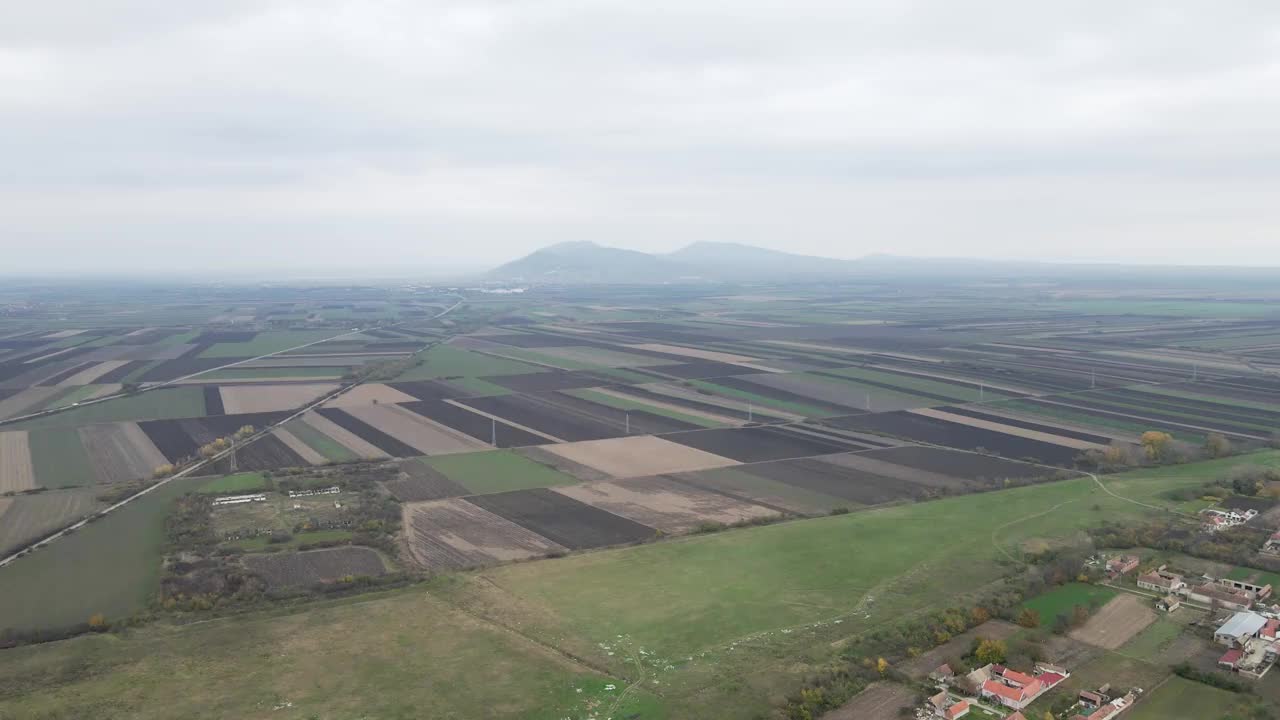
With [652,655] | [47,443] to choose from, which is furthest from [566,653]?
[47,443]

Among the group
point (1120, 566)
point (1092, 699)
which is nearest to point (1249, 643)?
point (1092, 699)

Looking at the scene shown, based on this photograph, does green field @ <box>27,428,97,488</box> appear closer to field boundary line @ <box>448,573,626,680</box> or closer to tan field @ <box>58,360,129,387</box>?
tan field @ <box>58,360,129,387</box>

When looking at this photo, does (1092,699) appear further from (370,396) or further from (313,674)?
(370,396)

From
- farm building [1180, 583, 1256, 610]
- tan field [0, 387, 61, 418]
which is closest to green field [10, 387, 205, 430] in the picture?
tan field [0, 387, 61, 418]

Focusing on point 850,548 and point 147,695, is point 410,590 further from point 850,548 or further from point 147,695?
point 850,548

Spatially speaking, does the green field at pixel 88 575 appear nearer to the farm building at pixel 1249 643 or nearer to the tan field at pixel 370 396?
the tan field at pixel 370 396

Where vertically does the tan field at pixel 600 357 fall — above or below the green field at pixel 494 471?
above

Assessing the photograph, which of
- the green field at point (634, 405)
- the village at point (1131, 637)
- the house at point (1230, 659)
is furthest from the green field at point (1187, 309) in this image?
the house at point (1230, 659)
